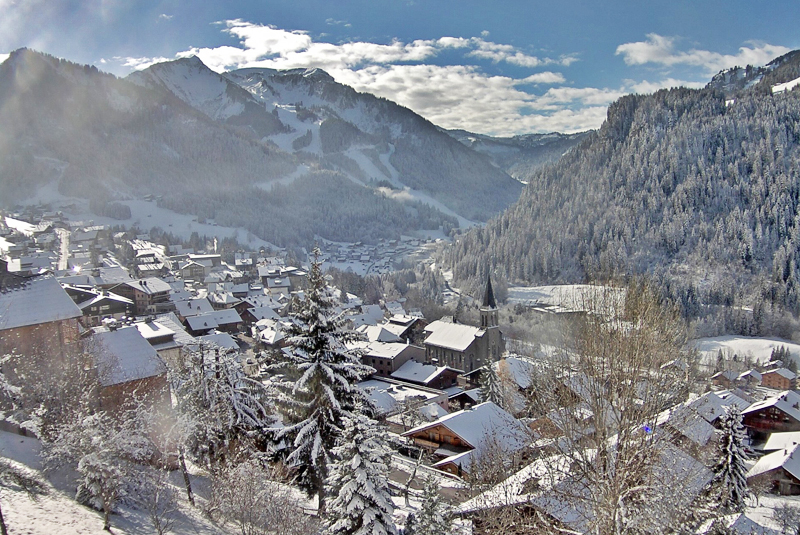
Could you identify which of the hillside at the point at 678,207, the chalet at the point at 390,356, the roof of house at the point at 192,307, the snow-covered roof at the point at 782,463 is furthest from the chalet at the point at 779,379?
the roof of house at the point at 192,307

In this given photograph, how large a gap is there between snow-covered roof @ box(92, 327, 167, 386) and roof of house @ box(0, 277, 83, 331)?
2290 millimetres

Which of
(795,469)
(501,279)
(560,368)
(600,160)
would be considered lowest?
(795,469)

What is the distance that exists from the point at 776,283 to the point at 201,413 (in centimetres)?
11533

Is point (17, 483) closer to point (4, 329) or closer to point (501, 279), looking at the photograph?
point (4, 329)

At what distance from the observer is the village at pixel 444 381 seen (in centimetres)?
1131

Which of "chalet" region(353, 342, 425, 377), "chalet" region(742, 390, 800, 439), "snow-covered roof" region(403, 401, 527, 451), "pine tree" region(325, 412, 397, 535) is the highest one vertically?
"pine tree" region(325, 412, 397, 535)

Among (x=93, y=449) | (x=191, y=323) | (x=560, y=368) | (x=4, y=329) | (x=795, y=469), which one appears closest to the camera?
(x=560, y=368)

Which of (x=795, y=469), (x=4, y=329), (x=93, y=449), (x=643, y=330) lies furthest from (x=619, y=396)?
(x=795, y=469)

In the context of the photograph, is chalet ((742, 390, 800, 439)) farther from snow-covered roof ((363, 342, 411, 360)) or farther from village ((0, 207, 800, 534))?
snow-covered roof ((363, 342, 411, 360))

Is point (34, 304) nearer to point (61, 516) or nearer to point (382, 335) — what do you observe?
point (61, 516)

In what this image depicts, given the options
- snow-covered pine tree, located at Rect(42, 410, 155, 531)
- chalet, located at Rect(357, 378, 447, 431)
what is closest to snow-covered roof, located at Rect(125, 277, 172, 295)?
chalet, located at Rect(357, 378, 447, 431)

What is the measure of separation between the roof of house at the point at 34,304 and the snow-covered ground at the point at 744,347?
3161 inches

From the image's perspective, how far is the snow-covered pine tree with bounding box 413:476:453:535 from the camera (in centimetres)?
1446

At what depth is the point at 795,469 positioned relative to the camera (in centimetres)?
3219
